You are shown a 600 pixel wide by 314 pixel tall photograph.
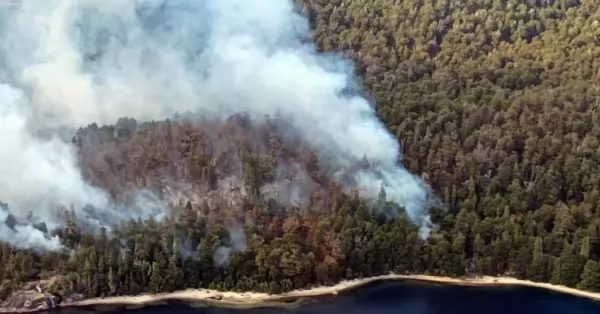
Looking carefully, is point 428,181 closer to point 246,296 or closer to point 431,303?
point 431,303

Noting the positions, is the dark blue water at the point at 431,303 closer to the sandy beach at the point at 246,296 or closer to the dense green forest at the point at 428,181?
the sandy beach at the point at 246,296

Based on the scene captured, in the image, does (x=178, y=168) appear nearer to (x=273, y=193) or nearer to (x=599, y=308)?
(x=273, y=193)

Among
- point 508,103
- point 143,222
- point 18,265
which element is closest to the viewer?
point 18,265

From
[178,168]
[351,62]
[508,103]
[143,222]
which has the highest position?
[351,62]

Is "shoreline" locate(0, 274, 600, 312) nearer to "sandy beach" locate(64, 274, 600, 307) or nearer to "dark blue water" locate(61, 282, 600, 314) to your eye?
"sandy beach" locate(64, 274, 600, 307)

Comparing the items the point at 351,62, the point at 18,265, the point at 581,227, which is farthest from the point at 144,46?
the point at 581,227

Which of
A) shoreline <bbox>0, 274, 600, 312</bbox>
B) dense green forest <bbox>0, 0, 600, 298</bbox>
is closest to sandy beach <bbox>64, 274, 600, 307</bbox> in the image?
shoreline <bbox>0, 274, 600, 312</bbox>
